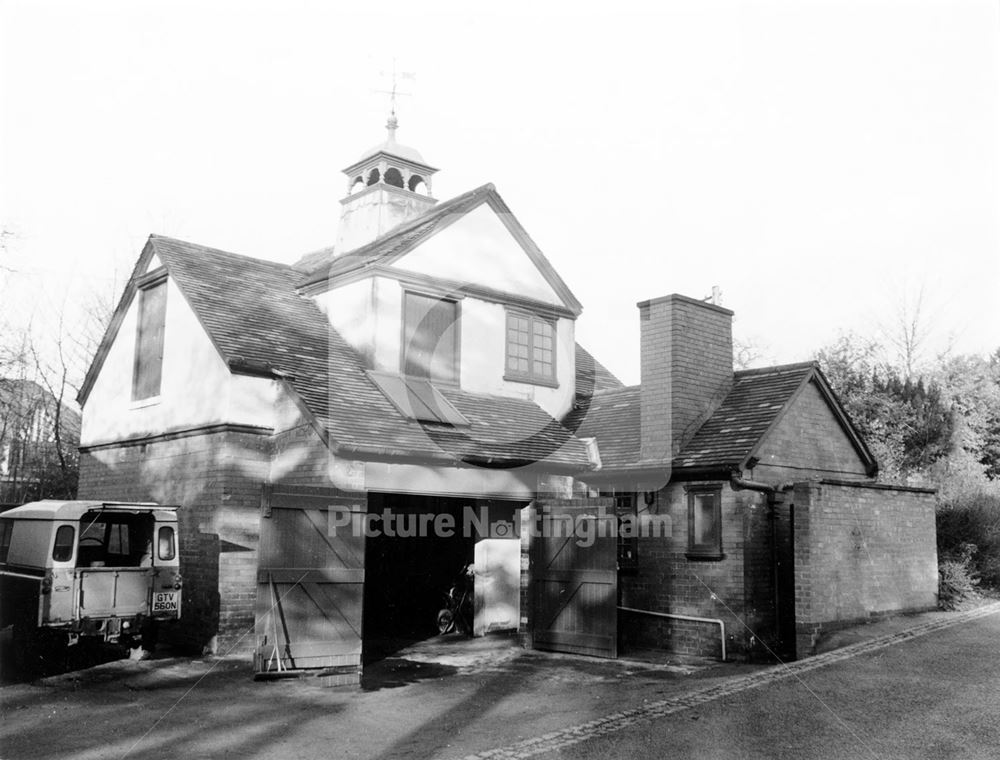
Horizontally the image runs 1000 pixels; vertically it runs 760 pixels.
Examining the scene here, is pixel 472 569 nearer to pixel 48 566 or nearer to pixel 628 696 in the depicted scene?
pixel 628 696

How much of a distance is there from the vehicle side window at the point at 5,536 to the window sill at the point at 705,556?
9.97 metres

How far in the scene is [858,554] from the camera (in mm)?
13766

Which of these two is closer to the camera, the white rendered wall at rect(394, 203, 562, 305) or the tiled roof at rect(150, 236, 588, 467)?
the tiled roof at rect(150, 236, 588, 467)

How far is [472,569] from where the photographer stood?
16719 millimetres

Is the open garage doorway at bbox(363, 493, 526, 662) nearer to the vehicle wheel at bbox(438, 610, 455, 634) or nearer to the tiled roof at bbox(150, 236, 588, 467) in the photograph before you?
the vehicle wheel at bbox(438, 610, 455, 634)

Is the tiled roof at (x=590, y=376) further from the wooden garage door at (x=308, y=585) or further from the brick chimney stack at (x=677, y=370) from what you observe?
the wooden garage door at (x=308, y=585)

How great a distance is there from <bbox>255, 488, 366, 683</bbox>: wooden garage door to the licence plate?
1784 mm

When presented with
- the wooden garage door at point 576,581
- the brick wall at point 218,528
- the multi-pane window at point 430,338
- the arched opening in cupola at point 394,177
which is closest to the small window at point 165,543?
the brick wall at point 218,528

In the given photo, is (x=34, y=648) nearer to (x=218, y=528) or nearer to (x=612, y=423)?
(x=218, y=528)

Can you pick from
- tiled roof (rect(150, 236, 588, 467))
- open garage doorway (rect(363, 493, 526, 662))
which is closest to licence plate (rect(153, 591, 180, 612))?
tiled roof (rect(150, 236, 588, 467))

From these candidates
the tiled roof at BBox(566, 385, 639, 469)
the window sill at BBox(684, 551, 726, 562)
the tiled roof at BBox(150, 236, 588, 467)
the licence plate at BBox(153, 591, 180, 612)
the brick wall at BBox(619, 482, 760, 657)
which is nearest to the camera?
the licence plate at BBox(153, 591, 180, 612)

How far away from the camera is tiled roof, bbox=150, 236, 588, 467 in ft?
43.0

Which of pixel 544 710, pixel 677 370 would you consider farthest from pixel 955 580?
pixel 544 710

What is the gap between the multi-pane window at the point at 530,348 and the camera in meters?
17.5
